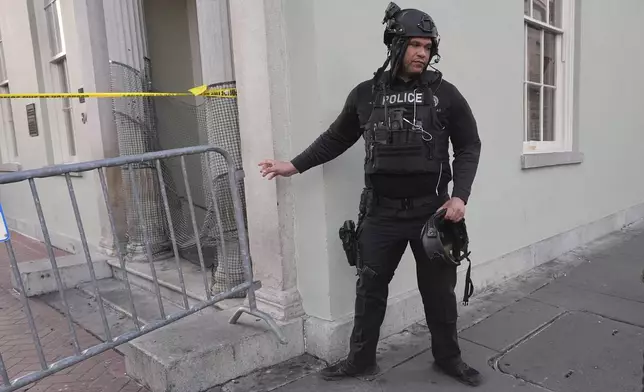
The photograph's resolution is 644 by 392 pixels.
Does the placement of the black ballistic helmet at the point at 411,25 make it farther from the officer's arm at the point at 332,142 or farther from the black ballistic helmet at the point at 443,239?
the black ballistic helmet at the point at 443,239

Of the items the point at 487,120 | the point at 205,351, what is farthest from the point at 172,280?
the point at 487,120

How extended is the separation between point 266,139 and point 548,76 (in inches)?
159

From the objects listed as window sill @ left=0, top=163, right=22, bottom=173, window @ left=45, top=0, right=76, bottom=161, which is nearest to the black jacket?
window @ left=45, top=0, right=76, bottom=161

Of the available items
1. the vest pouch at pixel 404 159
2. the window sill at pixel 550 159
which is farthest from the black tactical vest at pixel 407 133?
the window sill at pixel 550 159

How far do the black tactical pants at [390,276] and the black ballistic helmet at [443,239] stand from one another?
120 mm

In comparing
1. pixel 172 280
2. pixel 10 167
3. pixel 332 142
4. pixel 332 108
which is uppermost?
pixel 332 108

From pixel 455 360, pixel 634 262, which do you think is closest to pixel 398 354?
pixel 455 360

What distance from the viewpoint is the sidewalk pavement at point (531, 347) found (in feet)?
9.15

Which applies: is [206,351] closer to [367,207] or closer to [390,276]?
[390,276]

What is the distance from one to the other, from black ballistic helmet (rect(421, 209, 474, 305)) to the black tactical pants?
120mm

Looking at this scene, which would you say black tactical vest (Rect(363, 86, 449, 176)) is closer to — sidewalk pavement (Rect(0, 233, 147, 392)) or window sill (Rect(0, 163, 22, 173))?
sidewalk pavement (Rect(0, 233, 147, 392))

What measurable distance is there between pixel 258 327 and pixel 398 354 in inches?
38.0

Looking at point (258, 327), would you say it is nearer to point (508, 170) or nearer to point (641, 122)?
point (508, 170)

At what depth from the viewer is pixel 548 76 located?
5555 mm
